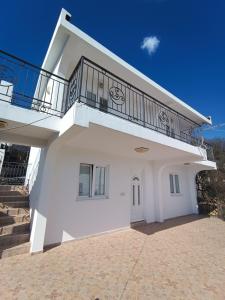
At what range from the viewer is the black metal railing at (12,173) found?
1074 cm

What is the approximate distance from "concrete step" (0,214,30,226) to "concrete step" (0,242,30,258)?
1026mm

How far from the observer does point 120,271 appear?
11.8ft

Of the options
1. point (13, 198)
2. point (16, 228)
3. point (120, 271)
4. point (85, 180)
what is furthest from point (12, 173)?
point (120, 271)

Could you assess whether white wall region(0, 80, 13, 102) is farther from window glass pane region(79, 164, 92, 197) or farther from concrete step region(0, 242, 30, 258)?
concrete step region(0, 242, 30, 258)

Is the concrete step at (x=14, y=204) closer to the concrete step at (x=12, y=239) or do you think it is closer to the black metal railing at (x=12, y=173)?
the concrete step at (x=12, y=239)

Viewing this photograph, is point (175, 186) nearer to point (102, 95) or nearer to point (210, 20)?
point (102, 95)

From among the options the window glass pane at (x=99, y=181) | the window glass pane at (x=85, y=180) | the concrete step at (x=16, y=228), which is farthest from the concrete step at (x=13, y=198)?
the window glass pane at (x=99, y=181)

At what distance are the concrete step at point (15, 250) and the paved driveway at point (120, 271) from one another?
167 mm

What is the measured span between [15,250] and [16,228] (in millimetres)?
781

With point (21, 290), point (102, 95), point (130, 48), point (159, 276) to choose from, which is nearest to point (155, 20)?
point (130, 48)

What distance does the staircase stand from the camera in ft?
14.2

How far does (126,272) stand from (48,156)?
3.66m

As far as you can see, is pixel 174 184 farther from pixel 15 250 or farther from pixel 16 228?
pixel 15 250

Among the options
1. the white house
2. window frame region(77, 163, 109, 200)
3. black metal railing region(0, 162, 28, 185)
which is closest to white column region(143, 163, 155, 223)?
the white house
